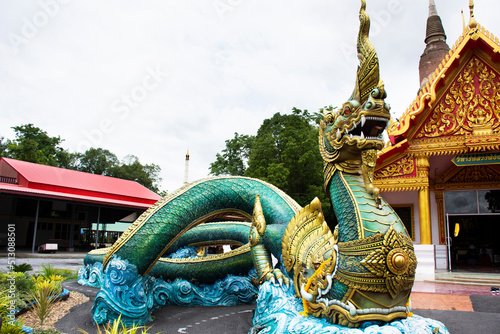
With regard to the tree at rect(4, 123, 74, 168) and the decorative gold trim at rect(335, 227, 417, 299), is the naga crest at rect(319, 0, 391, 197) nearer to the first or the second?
the decorative gold trim at rect(335, 227, 417, 299)

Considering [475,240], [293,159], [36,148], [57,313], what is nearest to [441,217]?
[475,240]

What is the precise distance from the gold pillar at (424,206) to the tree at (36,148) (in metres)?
27.3

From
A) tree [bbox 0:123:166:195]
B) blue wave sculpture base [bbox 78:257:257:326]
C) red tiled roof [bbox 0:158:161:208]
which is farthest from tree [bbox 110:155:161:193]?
blue wave sculpture base [bbox 78:257:257:326]

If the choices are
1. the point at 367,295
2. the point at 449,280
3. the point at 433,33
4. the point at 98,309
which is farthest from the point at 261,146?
the point at 367,295

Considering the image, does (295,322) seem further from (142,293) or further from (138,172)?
(138,172)

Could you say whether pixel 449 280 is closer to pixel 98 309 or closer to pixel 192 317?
pixel 192 317

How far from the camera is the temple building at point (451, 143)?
8.97 meters

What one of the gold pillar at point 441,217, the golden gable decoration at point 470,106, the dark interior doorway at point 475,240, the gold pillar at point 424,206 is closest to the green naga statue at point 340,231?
the gold pillar at point 424,206

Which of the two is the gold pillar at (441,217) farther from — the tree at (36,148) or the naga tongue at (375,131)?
the tree at (36,148)

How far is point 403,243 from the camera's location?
2.73 meters

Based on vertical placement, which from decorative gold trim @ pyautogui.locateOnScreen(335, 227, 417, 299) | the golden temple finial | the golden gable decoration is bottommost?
decorative gold trim @ pyautogui.locateOnScreen(335, 227, 417, 299)

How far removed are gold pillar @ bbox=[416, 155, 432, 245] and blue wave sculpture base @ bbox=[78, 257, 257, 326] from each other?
5566mm

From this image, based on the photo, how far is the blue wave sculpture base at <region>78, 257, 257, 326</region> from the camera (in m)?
4.22

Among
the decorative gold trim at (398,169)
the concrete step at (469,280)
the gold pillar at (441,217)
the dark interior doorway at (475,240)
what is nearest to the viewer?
the concrete step at (469,280)
